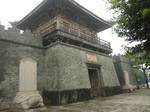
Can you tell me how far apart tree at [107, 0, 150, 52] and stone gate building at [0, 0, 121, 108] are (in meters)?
6.13

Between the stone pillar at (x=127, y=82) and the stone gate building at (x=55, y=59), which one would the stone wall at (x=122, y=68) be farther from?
the stone gate building at (x=55, y=59)

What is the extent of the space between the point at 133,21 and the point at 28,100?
658cm

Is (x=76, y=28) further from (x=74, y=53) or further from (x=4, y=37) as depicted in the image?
(x=4, y=37)

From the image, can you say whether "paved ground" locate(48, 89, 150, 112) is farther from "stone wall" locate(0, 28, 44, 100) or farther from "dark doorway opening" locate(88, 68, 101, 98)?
"dark doorway opening" locate(88, 68, 101, 98)

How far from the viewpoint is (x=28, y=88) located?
8570 millimetres

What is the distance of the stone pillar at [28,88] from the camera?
8148 millimetres

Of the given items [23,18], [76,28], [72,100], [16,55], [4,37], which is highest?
[23,18]

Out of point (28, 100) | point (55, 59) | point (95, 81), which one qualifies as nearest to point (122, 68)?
point (95, 81)

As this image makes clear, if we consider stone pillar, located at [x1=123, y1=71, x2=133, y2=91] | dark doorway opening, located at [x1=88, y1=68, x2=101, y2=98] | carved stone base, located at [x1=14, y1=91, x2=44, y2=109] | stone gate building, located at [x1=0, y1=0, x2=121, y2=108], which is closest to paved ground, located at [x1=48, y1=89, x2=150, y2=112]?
carved stone base, located at [x1=14, y1=91, x2=44, y2=109]

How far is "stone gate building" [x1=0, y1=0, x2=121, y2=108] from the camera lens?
30.2ft

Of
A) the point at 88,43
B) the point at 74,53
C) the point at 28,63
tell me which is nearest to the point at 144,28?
the point at 28,63

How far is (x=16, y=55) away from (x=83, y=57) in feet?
17.4

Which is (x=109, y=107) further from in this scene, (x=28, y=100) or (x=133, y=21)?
(x=133, y=21)

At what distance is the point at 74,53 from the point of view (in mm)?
11984
